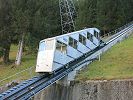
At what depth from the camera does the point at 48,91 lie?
32.0 metres

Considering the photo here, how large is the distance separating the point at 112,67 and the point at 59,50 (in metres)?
4.77

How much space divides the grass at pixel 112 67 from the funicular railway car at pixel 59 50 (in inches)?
65.4

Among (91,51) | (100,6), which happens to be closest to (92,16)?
(100,6)

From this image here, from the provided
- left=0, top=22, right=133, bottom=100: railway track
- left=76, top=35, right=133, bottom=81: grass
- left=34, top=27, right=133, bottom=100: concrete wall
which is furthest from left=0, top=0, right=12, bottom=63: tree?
left=34, top=27, right=133, bottom=100: concrete wall

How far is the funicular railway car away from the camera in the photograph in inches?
1190

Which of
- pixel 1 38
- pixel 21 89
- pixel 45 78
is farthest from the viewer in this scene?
pixel 1 38

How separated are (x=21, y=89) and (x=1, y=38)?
791 inches

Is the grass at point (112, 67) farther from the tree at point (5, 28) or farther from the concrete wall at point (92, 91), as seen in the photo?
the tree at point (5, 28)

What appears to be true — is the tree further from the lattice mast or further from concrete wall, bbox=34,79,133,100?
the lattice mast

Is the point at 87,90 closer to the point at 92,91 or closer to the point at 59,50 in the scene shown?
the point at 92,91

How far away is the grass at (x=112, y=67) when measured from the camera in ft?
99.0

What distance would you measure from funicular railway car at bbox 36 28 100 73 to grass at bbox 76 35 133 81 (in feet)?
5.45

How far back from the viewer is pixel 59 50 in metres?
31.4

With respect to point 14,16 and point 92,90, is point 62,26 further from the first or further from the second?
point 92,90
